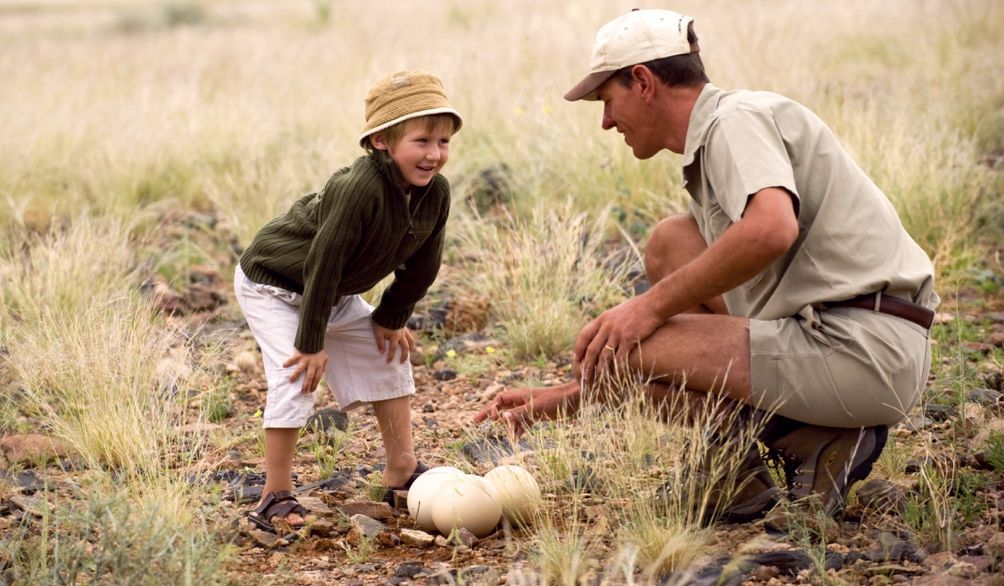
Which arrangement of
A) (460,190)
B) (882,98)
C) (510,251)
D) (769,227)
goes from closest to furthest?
(769,227)
(510,251)
(460,190)
(882,98)

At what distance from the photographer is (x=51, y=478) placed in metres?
4.32

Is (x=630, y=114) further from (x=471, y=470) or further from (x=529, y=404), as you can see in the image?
(x=471, y=470)

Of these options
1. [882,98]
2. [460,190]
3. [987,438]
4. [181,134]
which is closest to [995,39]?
[882,98]

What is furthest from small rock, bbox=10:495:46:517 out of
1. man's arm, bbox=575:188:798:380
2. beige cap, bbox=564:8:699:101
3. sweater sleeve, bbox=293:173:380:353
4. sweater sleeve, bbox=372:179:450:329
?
beige cap, bbox=564:8:699:101

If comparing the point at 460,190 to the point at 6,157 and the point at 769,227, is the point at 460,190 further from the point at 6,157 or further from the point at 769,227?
the point at 769,227

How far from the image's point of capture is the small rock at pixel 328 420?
4828 millimetres

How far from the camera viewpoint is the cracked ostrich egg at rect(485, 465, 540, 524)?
3.69 metres

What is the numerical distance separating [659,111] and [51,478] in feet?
8.56

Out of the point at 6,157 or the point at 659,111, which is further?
the point at 6,157

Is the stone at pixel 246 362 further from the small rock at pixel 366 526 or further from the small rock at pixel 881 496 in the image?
the small rock at pixel 881 496

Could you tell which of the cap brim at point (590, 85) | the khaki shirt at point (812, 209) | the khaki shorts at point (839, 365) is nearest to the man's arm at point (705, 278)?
the khaki shirt at point (812, 209)

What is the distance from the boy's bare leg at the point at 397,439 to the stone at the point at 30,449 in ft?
4.35

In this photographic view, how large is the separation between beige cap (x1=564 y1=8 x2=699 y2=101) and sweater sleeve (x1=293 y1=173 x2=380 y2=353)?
84 cm

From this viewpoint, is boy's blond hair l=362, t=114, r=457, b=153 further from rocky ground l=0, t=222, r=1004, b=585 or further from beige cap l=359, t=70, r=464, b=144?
rocky ground l=0, t=222, r=1004, b=585
